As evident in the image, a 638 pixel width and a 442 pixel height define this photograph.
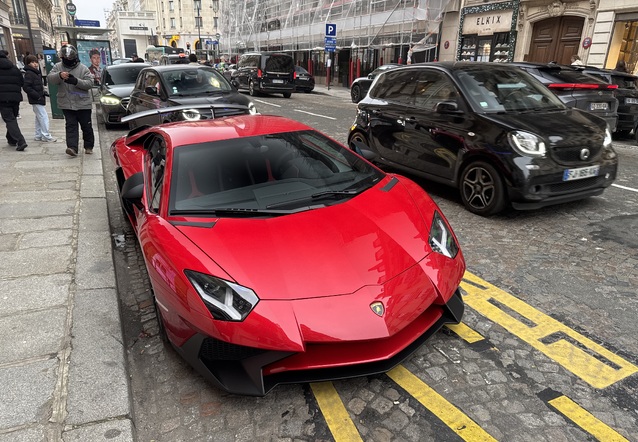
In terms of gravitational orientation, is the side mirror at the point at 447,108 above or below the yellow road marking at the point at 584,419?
above

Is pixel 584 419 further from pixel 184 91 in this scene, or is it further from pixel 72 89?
pixel 184 91

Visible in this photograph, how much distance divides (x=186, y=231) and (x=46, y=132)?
879 cm

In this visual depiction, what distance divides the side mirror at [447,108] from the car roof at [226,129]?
7.12 feet

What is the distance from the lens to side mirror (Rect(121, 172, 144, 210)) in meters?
3.41

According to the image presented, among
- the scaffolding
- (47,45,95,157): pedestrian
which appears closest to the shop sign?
the scaffolding

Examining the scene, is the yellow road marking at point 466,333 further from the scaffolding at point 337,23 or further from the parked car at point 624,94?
the scaffolding at point 337,23

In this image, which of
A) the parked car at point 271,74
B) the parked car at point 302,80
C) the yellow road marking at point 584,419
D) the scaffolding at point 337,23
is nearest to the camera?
the yellow road marking at point 584,419

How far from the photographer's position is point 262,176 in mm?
3139

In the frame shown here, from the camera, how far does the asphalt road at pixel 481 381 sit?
2.18 m

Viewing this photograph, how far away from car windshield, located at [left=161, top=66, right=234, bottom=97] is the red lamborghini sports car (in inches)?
233

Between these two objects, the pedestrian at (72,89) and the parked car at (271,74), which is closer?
the pedestrian at (72,89)

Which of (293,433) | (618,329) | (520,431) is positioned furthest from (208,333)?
(618,329)

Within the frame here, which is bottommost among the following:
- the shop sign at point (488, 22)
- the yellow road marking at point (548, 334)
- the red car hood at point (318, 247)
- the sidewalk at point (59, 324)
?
the sidewalk at point (59, 324)

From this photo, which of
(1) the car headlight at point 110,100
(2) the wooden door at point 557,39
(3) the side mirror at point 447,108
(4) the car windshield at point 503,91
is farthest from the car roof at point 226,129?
(2) the wooden door at point 557,39
